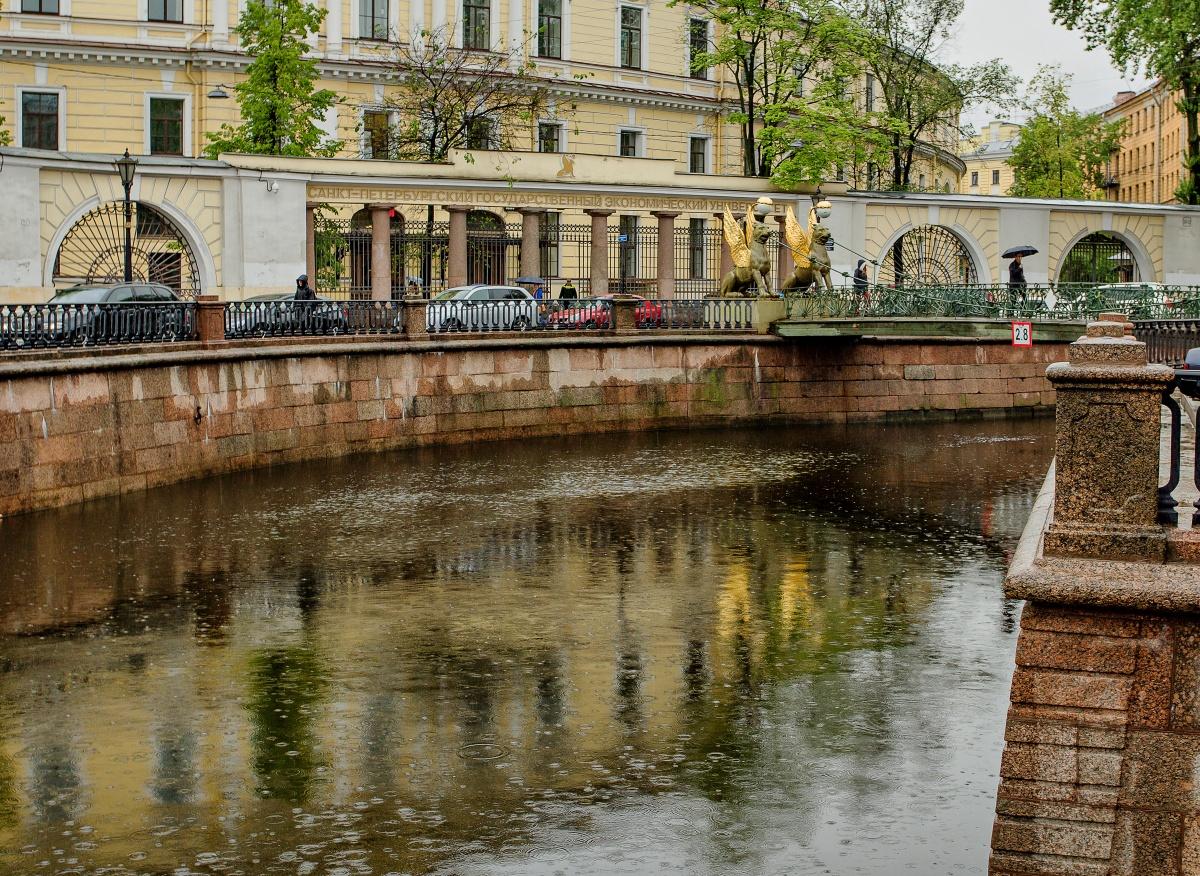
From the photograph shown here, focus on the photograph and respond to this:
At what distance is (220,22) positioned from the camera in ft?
134

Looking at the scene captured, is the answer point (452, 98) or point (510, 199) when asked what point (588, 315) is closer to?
point (510, 199)

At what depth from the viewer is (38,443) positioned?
2105 cm

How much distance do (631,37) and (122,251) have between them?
19297mm

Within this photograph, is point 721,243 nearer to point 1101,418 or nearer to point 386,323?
point 386,323

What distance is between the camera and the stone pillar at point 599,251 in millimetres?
37094

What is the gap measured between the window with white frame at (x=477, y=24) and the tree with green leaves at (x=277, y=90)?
8603mm

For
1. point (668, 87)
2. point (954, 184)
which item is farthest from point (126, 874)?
point (954, 184)

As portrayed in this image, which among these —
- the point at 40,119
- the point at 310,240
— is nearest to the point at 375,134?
the point at 40,119

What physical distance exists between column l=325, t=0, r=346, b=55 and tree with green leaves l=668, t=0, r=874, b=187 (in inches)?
320

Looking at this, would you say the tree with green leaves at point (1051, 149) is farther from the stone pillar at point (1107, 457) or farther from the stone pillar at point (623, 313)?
the stone pillar at point (1107, 457)

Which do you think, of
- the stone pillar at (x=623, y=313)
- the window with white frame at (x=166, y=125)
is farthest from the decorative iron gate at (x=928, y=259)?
the window with white frame at (x=166, y=125)

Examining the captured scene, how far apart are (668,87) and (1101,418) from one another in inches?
1677

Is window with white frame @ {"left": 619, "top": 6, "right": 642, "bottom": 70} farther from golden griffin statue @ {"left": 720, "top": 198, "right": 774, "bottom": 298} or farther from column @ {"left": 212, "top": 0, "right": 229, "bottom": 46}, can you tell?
golden griffin statue @ {"left": 720, "top": 198, "right": 774, "bottom": 298}

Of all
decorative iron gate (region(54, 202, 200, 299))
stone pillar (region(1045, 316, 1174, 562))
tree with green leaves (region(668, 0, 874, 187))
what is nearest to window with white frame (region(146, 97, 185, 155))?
decorative iron gate (region(54, 202, 200, 299))
